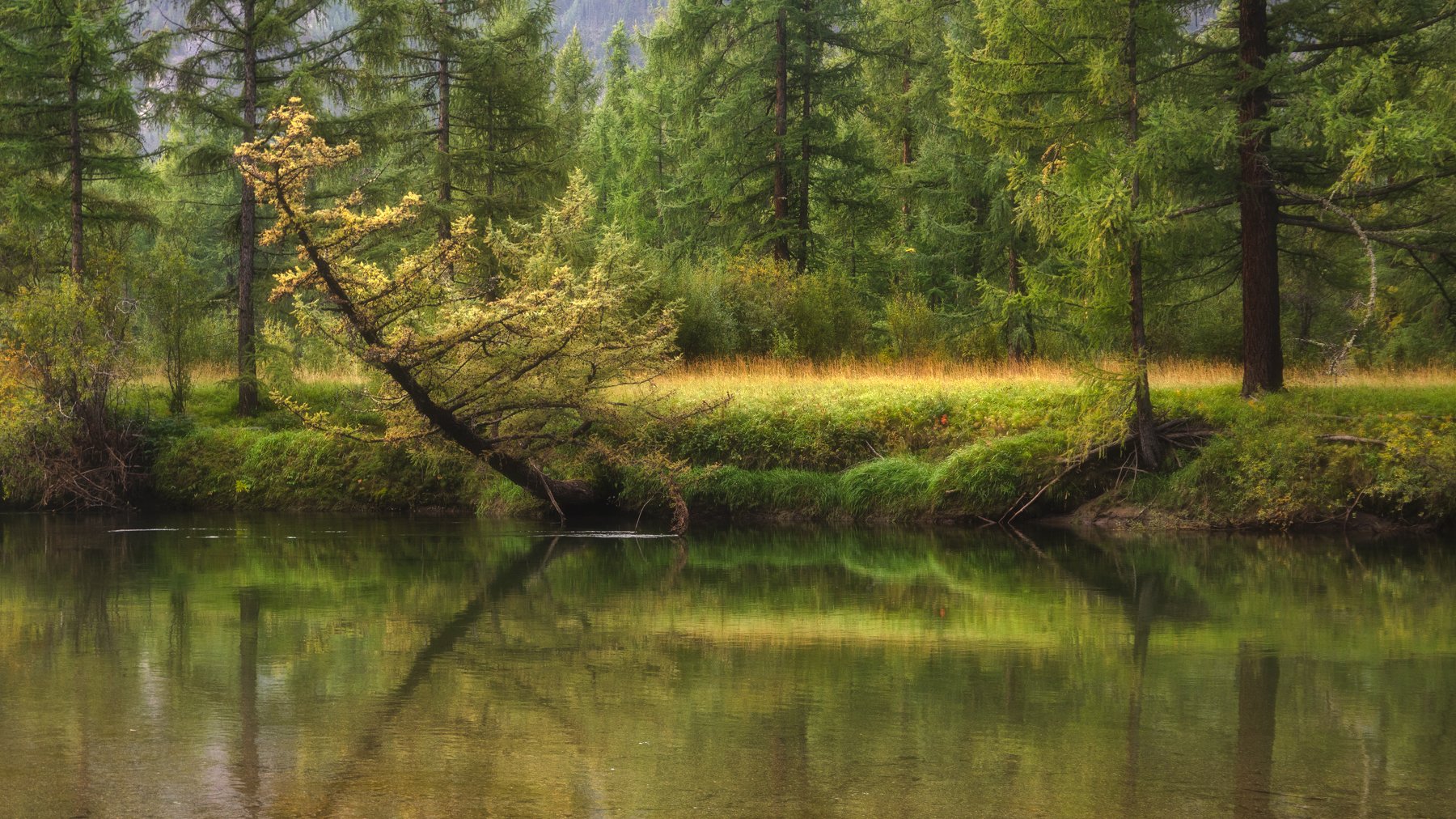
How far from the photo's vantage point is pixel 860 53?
3478cm

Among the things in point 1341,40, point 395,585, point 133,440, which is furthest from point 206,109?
point 1341,40

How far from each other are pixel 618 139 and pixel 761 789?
48.9 meters

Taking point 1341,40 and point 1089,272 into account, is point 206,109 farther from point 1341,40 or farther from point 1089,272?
point 1341,40

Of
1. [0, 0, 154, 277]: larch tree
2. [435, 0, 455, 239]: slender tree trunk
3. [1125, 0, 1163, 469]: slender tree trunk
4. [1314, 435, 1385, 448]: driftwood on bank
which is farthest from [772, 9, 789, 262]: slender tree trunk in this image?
[1314, 435, 1385, 448]: driftwood on bank

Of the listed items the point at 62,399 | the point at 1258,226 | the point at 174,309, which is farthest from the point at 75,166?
the point at 1258,226

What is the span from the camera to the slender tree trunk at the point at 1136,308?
60.1 ft

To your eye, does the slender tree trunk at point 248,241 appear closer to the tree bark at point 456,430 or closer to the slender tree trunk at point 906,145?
the tree bark at point 456,430

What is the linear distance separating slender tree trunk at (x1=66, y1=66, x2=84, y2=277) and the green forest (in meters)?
0.08

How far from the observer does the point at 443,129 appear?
28.7 meters

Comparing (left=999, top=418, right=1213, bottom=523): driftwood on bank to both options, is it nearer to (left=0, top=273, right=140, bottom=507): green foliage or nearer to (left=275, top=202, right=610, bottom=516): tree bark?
(left=275, top=202, right=610, bottom=516): tree bark

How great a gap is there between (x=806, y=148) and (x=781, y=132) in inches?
35.3

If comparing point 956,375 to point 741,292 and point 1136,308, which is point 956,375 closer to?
point 1136,308

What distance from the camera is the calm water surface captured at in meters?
6.17

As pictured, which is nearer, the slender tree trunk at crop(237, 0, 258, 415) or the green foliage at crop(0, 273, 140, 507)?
the green foliage at crop(0, 273, 140, 507)
